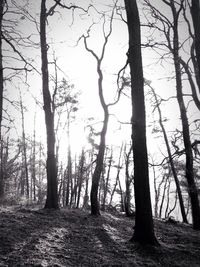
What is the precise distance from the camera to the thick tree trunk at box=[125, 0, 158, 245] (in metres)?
6.27

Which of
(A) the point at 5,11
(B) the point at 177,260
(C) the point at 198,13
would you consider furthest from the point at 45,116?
(B) the point at 177,260

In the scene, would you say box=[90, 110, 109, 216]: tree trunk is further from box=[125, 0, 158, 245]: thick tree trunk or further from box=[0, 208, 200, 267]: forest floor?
box=[125, 0, 158, 245]: thick tree trunk

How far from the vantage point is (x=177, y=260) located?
5.62 meters

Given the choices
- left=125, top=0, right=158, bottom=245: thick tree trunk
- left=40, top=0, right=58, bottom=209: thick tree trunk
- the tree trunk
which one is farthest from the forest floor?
the tree trunk

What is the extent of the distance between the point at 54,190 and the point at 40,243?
660cm

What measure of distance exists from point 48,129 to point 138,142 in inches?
283

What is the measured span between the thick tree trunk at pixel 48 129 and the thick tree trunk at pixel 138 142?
5847 millimetres

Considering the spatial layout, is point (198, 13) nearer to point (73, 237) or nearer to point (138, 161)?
point (138, 161)

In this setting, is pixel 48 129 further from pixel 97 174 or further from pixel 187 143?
pixel 187 143

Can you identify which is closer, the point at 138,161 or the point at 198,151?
the point at 138,161

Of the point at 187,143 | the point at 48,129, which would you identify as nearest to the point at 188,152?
the point at 187,143

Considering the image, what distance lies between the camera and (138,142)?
6.59m

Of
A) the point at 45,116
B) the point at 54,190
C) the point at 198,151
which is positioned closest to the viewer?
the point at 198,151

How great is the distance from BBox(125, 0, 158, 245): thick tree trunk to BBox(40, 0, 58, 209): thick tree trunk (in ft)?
19.2
